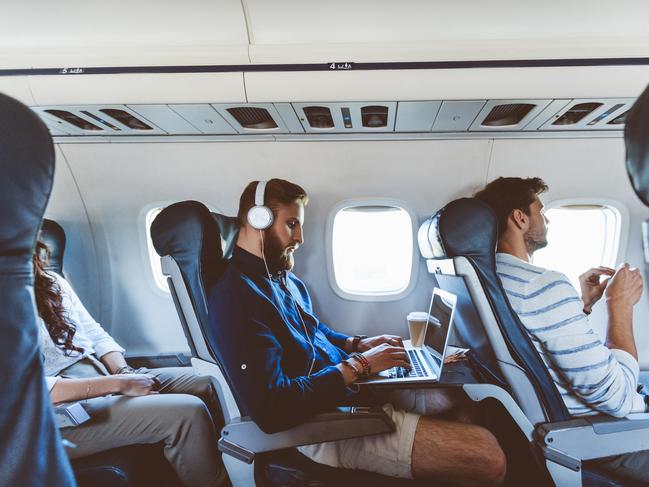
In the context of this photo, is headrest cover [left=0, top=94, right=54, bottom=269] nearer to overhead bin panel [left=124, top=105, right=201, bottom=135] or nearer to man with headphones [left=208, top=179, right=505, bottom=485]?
man with headphones [left=208, top=179, right=505, bottom=485]

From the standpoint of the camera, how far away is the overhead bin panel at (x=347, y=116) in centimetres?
210

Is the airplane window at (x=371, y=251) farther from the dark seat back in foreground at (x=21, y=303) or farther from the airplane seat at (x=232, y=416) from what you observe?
the dark seat back in foreground at (x=21, y=303)

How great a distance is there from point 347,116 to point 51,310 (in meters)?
1.94

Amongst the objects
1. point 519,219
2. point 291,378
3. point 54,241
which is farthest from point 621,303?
point 54,241

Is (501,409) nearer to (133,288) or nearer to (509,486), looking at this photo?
(509,486)

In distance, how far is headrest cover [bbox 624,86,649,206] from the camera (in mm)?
675

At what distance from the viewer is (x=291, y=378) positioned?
1527mm

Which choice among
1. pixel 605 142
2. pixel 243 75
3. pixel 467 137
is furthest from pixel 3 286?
pixel 605 142

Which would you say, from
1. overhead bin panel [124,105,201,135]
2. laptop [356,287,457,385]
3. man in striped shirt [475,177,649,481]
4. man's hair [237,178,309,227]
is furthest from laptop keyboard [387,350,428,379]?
overhead bin panel [124,105,201,135]

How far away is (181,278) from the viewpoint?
4.99 feet

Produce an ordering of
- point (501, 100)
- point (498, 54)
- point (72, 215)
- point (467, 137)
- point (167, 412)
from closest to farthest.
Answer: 1. point (167, 412)
2. point (498, 54)
3. point (501, 100)
4. point (467, 137)
5. point (72, 215)

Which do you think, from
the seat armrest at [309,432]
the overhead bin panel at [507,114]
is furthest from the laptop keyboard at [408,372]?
the overhead bin panel at [507,114]

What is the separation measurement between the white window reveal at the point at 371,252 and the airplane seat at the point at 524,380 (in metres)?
1.42

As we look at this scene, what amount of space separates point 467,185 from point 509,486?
6.05 feet
